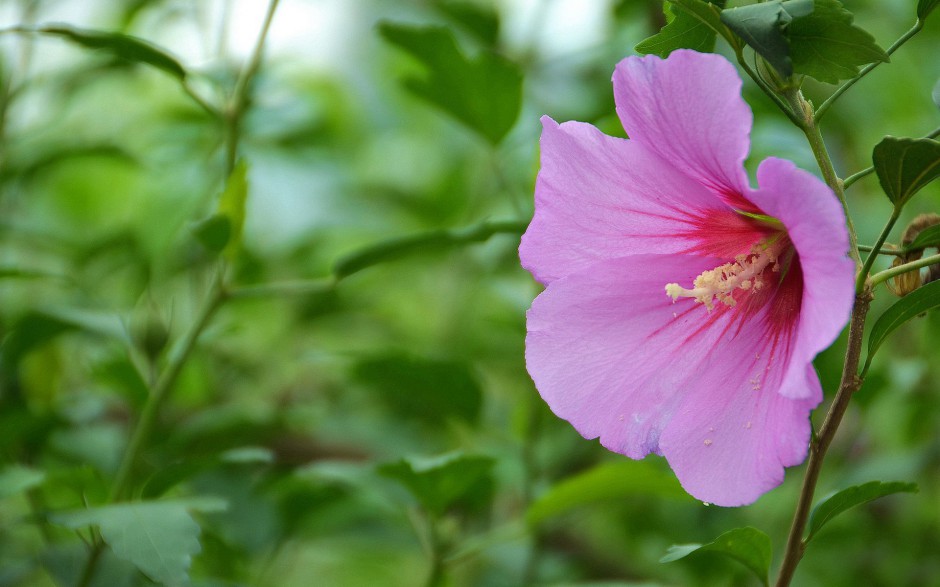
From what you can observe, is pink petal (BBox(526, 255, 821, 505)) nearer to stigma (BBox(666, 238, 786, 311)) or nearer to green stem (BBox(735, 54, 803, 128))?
stigma (BBox(666, 238, 786, 311))

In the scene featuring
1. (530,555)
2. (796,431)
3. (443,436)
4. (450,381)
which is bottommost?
(443,436)

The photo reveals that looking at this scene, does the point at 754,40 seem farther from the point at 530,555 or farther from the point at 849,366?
the point at 530,555

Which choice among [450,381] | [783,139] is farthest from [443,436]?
[783,139]

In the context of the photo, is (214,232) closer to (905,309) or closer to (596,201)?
(596,201)

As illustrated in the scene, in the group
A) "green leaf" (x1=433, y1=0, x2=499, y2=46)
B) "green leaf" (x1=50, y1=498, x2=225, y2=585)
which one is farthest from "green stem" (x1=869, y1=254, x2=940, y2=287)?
"green leaf" (x1=433, y1=0, x2=499, y2=46)

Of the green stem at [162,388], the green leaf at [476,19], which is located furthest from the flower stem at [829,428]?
the green leaf at [476,19]

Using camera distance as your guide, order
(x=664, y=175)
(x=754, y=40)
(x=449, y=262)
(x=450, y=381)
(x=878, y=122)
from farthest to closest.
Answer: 1. (x=449, y=262)
2. (x=878, y=122)
3. (x=450, y=381)
4. (x=664, y=175)
5. (x=754, y=40)
